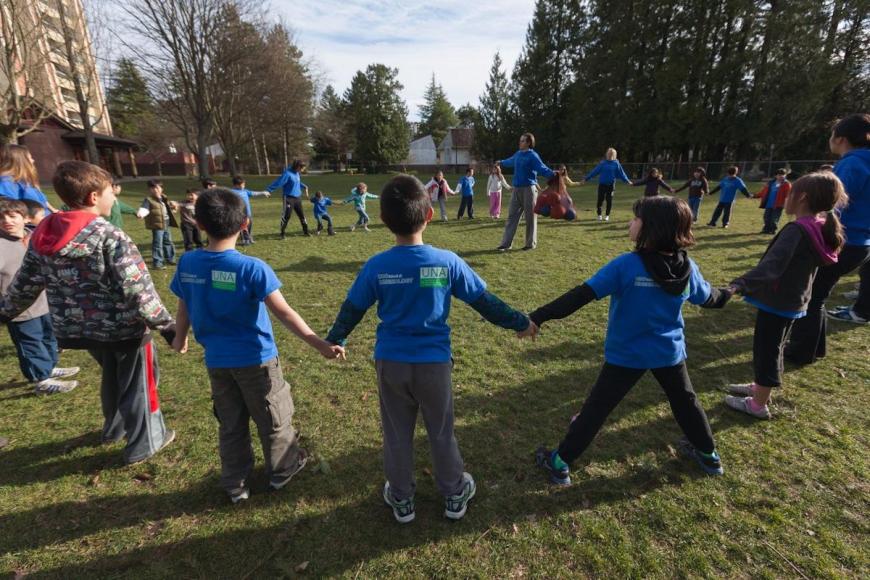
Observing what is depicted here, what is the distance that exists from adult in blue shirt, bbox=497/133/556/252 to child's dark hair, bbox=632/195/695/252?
21.2 ft

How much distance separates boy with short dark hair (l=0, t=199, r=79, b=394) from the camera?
3.85 m

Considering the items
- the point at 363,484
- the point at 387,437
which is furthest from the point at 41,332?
the point at 387,437

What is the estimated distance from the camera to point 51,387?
14.0 ft

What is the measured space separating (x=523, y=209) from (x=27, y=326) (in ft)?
28.1

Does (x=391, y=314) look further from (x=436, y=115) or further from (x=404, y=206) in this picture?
(x=436, y=115)

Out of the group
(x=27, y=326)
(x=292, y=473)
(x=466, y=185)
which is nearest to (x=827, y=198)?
(x=292, y=473)

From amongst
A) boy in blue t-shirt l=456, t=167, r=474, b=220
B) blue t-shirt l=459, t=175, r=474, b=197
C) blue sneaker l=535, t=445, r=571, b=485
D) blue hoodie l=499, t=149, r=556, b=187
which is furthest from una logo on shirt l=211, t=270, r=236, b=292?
blue t-shirt l=459, t=175, r=474, b=197

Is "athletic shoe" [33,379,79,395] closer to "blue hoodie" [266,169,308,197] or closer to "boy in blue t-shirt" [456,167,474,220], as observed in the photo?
"blue hoodie" [266,169,308,197]

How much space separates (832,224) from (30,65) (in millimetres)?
27060

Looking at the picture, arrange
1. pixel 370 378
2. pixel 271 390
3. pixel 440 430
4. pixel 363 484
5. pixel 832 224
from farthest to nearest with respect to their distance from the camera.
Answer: pixel 370 378
pixel 832 224
pixel 363 484
pixel 271 390
pixel 440 430

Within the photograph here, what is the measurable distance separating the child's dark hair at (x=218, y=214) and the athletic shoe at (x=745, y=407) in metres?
4.32

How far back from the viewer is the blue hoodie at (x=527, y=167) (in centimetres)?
894

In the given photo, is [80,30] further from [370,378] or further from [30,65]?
[370,378]

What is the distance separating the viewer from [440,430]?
2475 millimetres
